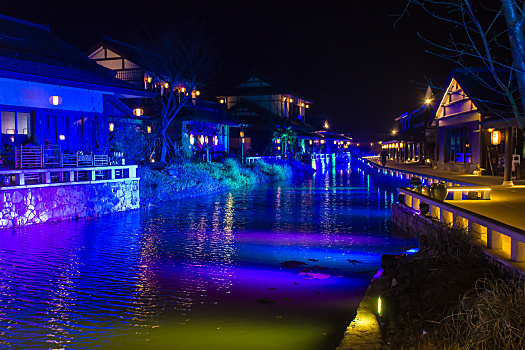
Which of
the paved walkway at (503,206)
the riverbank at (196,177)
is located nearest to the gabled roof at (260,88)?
the riverbank at (196,177)

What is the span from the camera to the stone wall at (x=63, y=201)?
14.3 metres

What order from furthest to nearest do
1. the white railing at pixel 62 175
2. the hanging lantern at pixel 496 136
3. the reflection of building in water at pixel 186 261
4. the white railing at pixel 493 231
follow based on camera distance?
the hanging lantern at pixel 496 136 < the white railing at pixel 62 175 < the reflection of building in water at pixel 186 261 < the white railing at pixel 493 231

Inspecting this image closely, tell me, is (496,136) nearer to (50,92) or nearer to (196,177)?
(196,177)

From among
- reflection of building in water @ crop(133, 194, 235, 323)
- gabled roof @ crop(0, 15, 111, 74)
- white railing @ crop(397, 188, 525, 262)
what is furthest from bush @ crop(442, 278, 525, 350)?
gabled roof @ crop(0, 15, 111, 74)

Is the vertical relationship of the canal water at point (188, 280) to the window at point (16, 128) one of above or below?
below

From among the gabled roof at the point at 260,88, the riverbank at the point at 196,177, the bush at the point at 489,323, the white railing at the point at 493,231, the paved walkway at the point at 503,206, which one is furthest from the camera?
the gabled roof at the point at 260,88

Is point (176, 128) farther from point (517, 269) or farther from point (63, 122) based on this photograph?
point (517, 269)

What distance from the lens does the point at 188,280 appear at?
9109 millimetres

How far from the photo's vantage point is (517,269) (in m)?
5.99

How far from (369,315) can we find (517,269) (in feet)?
6.66

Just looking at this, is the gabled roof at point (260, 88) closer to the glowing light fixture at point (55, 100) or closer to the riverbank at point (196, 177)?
the riverbank at point (196, 177)

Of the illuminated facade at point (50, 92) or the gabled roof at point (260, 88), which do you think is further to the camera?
the gabled roof at point (260, 88)

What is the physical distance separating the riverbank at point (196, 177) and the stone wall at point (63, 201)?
1891 mm

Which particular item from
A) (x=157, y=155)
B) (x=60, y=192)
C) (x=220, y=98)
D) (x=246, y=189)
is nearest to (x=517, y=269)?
(x=60, y=192)
